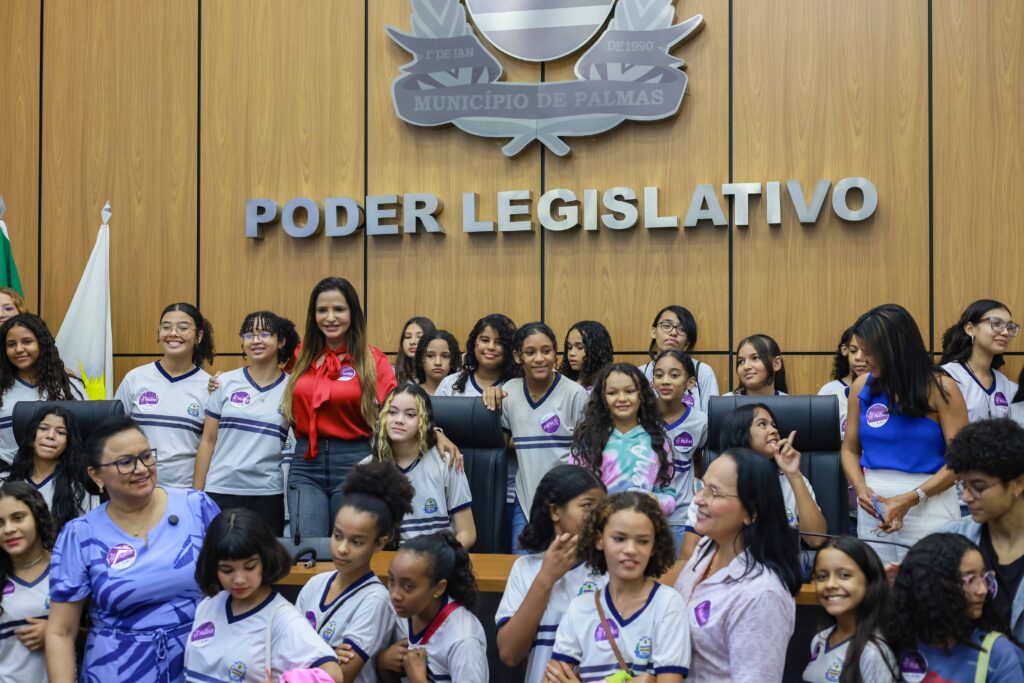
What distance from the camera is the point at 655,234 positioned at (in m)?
6.07

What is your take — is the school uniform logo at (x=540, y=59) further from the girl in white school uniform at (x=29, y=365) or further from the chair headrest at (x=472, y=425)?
the girl in white school uniform at (x=29, y=365)

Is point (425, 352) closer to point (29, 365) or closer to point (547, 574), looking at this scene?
point (29, 365)

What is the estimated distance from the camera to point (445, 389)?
4.75 m

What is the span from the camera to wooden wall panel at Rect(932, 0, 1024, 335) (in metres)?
5.57

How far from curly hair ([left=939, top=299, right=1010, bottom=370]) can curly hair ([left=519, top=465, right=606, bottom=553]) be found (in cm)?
270

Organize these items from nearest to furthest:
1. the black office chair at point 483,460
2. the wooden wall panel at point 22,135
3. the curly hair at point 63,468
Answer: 1. the curly hair at point 63,468
2. the black office chair at point 483,460
3. the wooden wall panel at point 22,135

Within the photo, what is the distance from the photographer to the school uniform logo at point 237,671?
98.4 inches

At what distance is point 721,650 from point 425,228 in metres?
4.37

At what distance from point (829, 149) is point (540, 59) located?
5.68ft

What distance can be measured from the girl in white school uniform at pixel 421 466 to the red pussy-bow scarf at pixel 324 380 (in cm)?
35

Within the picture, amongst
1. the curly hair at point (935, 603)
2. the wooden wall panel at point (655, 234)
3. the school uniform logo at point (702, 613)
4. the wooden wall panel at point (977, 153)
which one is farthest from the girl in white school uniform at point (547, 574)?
the wooden wall panel at point (977, 153)

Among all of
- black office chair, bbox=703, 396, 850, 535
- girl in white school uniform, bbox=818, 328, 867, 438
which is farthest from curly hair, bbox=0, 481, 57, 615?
girl in white school uniform, bbox=818, 328, 867, 438

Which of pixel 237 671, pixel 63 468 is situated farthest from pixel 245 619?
pixel 63 468

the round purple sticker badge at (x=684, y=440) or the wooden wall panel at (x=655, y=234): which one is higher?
the wooden wall panel at (x=655, y=234)
